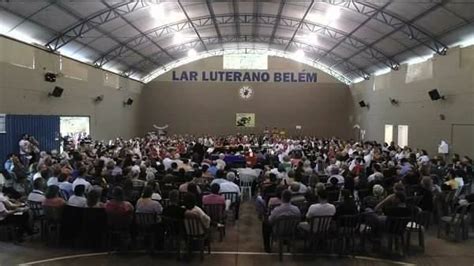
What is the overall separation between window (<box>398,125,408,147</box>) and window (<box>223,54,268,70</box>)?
1254 centimetres

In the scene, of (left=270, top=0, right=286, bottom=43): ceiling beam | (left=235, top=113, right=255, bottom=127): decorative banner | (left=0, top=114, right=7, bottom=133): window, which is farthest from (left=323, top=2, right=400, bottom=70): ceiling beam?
(left=0, top=114, right=7, bottom=133): window

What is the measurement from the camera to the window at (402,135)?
910 inches

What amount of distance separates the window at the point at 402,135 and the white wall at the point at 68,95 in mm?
16071

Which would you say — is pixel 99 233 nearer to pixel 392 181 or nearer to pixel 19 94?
pixel 392 181

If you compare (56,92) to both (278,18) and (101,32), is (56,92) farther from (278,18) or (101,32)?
(278,18)

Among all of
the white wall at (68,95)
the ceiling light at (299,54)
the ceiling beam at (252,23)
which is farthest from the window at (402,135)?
the white wall at (68,95)

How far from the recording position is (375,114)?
28.3 meters

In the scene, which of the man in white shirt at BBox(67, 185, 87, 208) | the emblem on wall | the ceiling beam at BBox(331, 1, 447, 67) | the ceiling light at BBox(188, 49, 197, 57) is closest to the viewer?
the man in white shirt at BBox(67, 185, 87, 208)

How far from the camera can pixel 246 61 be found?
1326 inches

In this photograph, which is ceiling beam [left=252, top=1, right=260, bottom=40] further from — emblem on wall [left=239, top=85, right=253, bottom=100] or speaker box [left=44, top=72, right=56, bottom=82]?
speaker box [left=44, top=72, right=56, bottom=82]

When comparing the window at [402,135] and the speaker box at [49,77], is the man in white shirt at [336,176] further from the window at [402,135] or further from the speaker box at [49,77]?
the speaker box at [49,77]

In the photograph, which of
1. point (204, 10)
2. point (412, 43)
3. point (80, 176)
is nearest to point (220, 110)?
point (204, 10)

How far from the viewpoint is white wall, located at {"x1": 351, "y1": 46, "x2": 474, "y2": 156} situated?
54.9 ft

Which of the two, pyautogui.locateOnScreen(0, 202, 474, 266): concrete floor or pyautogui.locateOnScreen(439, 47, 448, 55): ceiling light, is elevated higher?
pyautogui.locateOnScreen(439, 47, 448, 55): ceiling light
